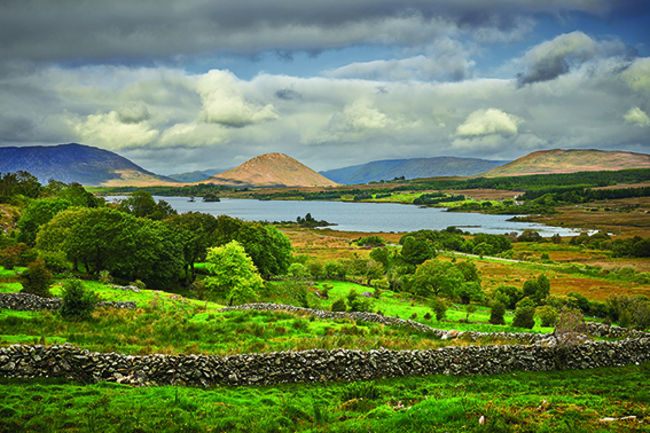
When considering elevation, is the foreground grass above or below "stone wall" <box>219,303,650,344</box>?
Answer: above

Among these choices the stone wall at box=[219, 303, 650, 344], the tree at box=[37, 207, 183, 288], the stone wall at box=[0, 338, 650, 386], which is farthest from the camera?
the tree at box=[37, 207, 183, 288]

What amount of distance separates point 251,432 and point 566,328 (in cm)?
1445

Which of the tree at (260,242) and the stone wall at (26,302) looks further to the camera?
the tree at (260,242)

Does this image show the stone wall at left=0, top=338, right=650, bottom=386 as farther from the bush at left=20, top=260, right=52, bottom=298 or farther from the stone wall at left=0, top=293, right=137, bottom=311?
the bush at left=20, top=260, right=52, bottom=298

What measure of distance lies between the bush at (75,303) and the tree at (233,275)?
16372 mm

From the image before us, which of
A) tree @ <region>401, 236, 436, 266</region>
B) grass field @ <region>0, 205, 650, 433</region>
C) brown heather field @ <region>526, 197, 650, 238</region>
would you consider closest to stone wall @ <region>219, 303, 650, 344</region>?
grass field @ <region>0, 205, 650, 433</region>

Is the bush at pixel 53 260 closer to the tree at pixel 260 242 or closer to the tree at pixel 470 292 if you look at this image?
the tree at pixel 260 242

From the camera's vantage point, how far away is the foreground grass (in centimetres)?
858

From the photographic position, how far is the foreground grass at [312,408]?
338 inches

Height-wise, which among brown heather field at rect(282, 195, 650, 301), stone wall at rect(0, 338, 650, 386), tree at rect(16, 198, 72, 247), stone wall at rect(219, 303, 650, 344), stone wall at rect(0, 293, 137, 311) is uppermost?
tree at rect(16, 198, 72, 247)

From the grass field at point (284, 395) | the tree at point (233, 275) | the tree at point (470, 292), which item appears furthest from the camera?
the tree at point (470, 292)

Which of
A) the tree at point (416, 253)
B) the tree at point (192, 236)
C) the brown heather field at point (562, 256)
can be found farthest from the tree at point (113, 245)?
the tree at point (416, 253)

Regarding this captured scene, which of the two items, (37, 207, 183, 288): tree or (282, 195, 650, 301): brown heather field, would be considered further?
(282, 195, 650, 301): brown heather field

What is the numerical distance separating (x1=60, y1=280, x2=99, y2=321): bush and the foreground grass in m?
6.53
